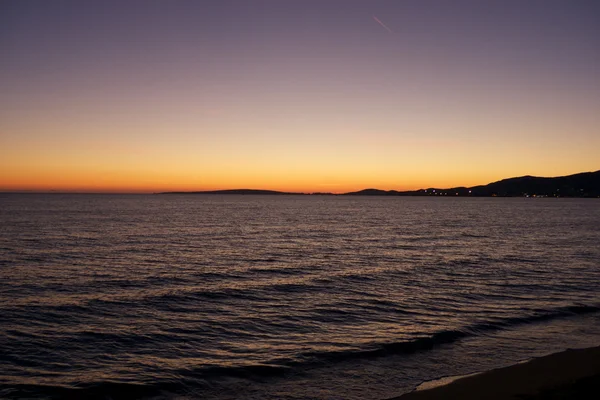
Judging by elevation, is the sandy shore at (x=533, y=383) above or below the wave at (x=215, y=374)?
above

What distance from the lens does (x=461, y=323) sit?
19.0m

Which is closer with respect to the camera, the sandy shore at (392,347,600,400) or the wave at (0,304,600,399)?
the sandy shore at (392,347,600,400)

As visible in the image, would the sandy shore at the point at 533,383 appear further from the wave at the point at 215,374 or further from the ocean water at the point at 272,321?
the wave at the point at 215,374

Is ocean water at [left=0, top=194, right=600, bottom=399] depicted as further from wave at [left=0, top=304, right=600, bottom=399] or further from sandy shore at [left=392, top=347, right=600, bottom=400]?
sandy shore at [left=392, top=347, right=600, bottom=400]

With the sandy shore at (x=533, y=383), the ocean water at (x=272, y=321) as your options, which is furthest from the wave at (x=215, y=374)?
the sandy shore at (x=533, y=383)

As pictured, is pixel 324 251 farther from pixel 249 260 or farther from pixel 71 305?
pixel 71 305

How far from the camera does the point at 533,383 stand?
12141mm

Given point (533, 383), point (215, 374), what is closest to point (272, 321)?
point (215, 374)

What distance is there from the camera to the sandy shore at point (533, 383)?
444 inches

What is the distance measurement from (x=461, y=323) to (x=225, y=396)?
11221 mm

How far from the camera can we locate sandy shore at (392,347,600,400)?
11.3 meters

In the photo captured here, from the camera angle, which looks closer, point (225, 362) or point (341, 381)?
point (341, 381)

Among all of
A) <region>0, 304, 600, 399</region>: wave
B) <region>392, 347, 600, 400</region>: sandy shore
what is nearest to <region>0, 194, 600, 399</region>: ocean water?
<region>0, 304, 600, 399</region>: wave

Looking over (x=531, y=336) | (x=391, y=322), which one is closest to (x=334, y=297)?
(x=391, y=322)
